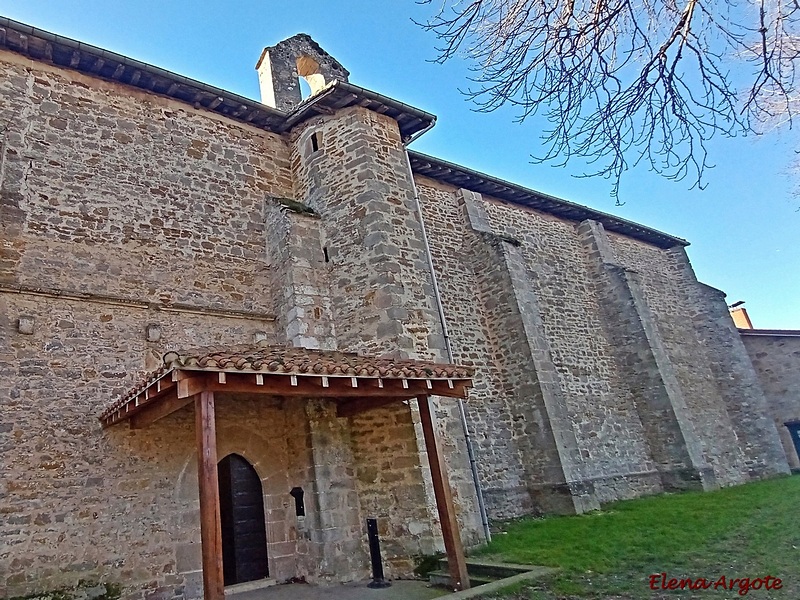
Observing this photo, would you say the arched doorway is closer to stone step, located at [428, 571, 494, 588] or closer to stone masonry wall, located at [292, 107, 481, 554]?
stone masonry wall, located at [292, 107, 481, 554]

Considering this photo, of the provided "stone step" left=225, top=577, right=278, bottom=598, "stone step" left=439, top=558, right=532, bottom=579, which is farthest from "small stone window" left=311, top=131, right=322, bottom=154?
"stone step" left=439, top=558, right=532, bottom=579

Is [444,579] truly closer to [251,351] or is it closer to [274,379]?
[274,379]

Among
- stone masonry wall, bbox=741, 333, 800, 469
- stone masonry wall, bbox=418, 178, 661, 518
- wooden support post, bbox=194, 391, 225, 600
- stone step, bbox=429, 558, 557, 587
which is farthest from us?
stone masonry wall, bbox=741, 333, 800, 469

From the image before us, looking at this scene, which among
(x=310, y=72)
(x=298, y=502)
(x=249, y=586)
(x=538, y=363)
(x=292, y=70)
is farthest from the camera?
(x=310, y=72)

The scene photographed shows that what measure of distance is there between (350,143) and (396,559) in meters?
6.81

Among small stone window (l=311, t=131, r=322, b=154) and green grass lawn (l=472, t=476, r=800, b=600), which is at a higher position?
A: small stone window (l=311, t=131, r=322, b=154)

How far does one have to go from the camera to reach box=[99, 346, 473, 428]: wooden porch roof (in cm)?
485

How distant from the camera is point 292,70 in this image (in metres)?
12.7

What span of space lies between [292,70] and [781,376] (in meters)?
17.8

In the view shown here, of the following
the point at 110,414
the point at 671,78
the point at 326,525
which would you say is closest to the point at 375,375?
the point at 326,525

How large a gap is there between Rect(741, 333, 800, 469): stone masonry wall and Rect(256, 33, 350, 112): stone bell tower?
16038 mm

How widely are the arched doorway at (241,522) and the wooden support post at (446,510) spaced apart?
266 centimetres

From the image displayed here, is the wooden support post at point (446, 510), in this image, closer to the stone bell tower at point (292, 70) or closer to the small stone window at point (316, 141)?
the small stone window at point (316, 141)
